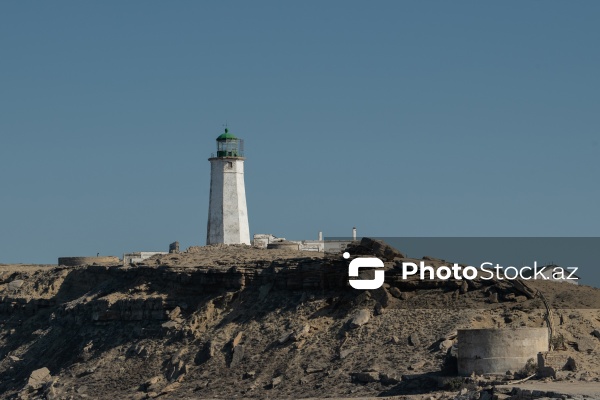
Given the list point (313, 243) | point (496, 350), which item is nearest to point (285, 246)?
point (313, 243)

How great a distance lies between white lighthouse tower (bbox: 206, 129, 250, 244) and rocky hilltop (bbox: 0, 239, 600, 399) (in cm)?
803

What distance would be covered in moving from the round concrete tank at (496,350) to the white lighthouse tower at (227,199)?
23.4 meters

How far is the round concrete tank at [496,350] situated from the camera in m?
35.1

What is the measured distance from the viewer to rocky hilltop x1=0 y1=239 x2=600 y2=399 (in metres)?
37.6

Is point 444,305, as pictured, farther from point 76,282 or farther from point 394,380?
point 76,282

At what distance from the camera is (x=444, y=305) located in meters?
40.4

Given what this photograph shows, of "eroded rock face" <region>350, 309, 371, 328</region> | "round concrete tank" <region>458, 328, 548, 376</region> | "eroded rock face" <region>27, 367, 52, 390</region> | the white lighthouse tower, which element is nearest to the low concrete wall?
the white lighthouse tower

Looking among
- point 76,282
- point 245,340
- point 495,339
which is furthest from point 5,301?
point 495,339

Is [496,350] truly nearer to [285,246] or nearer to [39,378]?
[39,378]

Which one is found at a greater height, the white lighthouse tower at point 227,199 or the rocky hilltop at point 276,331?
the white lighthouse tower at point 227,199

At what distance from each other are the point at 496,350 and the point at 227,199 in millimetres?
24437

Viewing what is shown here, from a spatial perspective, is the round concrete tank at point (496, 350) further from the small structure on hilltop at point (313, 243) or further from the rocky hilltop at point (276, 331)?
the small structure on hilltop at point (313, 243)

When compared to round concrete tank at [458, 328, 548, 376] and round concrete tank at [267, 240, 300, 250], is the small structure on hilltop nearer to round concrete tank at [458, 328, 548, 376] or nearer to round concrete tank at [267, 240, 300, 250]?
round concrete tank at [267, 240, 300, 250]

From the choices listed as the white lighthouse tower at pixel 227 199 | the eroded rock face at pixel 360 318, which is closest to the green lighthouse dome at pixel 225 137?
the white lighthouse tower at pixel 227 199
